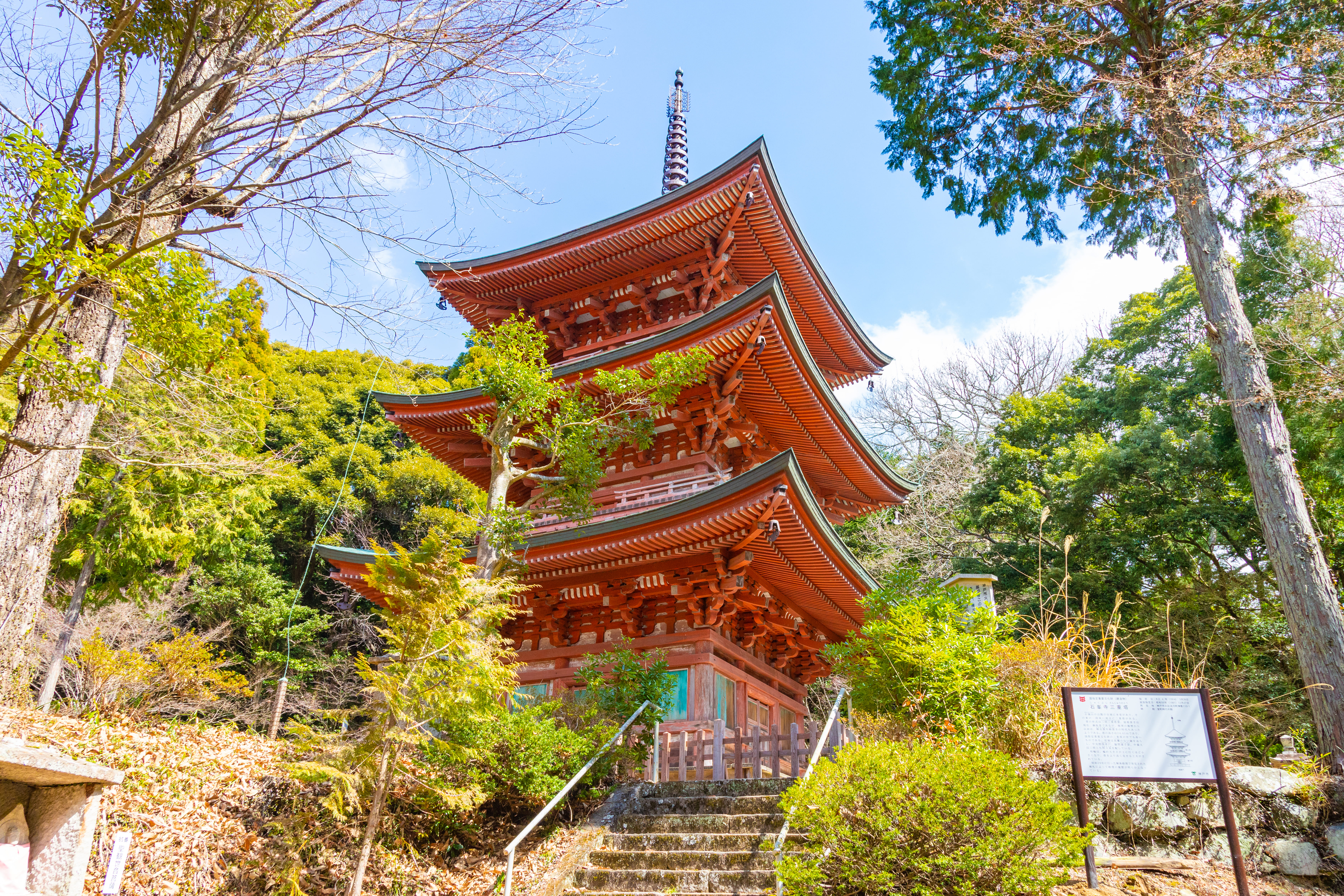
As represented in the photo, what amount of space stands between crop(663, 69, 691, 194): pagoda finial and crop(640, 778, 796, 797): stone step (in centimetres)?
1940

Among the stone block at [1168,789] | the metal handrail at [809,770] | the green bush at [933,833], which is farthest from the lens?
the stone block at [1168,789]

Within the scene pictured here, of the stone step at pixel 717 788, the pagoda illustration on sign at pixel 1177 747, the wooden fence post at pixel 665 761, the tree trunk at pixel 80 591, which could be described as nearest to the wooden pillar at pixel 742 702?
the wooden fence post at pixel 665 761

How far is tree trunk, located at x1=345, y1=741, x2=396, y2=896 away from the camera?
6.07m

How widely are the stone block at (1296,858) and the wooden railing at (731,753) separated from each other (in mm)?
3333

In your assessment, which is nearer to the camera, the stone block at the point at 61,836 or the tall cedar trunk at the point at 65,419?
the stone block at the point at 61,836

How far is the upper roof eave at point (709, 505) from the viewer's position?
9016 mm

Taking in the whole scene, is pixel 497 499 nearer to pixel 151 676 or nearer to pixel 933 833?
pixel 151 676

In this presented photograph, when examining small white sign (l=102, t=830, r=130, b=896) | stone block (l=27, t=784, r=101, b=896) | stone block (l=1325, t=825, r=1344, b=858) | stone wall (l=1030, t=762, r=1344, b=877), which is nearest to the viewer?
stone block (l=27, t=784, r=101, b=896)

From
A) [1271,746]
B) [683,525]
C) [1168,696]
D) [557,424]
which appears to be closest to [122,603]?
[557,424]

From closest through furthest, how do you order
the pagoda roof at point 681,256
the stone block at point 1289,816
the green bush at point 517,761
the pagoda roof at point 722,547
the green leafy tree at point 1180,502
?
the stone block at point 1289,816 → the green bush at point 517,761 → the pagoda roof at point 722,547 → the pagoda roof at point 681,256 → the green leafy tree at point 1180,502

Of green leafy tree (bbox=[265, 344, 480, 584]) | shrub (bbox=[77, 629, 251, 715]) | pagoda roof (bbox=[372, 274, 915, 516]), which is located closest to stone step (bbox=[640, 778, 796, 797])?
shrub (bbox=[77, 629, 251, 715])

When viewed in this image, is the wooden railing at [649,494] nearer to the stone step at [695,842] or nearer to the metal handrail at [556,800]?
the metal handrail at [556,800]

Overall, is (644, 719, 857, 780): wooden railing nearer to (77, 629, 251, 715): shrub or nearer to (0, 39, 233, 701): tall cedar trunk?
(77, 629, 251, 715): shrub

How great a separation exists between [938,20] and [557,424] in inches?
326
